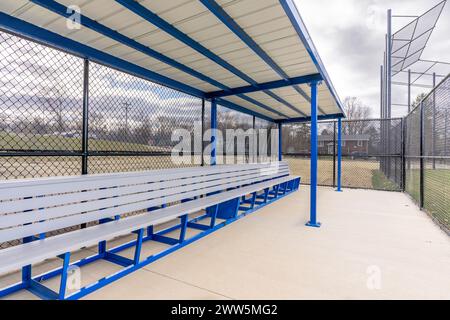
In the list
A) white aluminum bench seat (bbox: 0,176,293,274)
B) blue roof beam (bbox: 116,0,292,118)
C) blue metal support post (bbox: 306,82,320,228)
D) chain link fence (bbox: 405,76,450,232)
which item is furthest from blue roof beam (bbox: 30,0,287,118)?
chain link fence (bbox: 405,76,450,232)

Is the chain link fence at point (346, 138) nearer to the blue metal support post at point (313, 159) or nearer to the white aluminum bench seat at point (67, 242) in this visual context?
the blue metal support post at point (313, 159)

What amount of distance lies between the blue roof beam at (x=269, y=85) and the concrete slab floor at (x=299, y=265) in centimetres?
220

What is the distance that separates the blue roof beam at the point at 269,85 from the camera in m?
3.68

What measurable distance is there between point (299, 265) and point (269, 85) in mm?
2855

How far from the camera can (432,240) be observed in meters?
3.04

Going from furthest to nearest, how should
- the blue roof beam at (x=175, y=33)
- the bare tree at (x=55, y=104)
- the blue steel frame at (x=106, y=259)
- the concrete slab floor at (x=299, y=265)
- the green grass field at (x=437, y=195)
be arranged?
the green grass field at (x=437, y=195) → the bare tree at (x=55, y=104) → the blue roof beam at (x=175, y=33) → the concrete slab floor at (x=299, y=265) → the blue steel frame at (x=106, y=259)

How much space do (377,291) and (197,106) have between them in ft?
12.6

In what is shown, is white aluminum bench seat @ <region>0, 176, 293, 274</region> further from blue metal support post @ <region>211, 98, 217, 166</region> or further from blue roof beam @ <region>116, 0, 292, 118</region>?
blue metal support post @ <region>211, 98, 217, 166</region>

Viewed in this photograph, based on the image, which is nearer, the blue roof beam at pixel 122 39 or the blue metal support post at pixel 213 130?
the blue roof beam at pixel 122 39

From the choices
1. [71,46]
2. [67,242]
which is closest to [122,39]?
[71,46]

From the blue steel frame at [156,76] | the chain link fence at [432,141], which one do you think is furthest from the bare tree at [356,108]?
the blue steel frame at [156,76]

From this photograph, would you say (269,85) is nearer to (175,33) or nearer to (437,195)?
(175,33)

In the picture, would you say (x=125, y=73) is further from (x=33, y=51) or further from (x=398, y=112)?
(x=398, y=112)

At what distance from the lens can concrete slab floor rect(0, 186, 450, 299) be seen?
187cm
